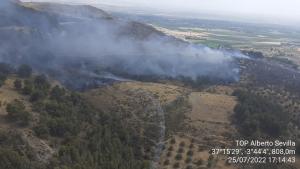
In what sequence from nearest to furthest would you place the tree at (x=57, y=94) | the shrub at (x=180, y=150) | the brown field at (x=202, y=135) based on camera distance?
the brown field at (x=202, y=135) < the shrub at (x=180, y=150) < the tree at (x=57, y=94)

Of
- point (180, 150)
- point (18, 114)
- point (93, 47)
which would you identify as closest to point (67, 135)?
point (18, 114)

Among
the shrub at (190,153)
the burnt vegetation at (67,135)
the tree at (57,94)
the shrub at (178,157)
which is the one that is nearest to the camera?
the burnt vegetation at (67,135)

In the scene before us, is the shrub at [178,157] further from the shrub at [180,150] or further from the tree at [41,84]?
the tree at [41,84]

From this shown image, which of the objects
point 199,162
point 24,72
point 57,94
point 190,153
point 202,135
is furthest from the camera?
point 24,72

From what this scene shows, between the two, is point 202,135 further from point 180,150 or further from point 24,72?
point 24,72

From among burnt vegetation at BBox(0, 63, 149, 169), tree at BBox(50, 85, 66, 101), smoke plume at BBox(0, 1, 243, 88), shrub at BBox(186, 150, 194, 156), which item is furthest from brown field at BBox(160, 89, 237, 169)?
smoke plume at BBox(0, 1, 243, 88)

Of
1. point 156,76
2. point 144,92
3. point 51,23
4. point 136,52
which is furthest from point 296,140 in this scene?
point 51,23

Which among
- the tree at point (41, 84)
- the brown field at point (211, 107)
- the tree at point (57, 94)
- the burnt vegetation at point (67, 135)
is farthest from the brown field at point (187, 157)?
the tree at point (41, 84)

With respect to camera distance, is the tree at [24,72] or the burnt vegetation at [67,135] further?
the tree at [24,72]

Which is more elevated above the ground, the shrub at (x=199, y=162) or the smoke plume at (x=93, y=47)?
the smoke plume at (x=93, y=47)

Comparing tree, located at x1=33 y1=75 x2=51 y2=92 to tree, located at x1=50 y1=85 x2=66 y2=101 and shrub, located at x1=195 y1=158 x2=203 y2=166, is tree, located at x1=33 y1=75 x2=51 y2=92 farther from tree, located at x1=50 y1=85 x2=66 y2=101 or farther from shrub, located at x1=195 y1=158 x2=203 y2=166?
shrub, located at x1=195 y1=158 x2=203 y2=166

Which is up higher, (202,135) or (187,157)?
(202,135)

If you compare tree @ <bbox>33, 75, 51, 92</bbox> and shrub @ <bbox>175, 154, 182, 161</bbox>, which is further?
tree @ <bbox>33, 75, 51, 92</bbox>
